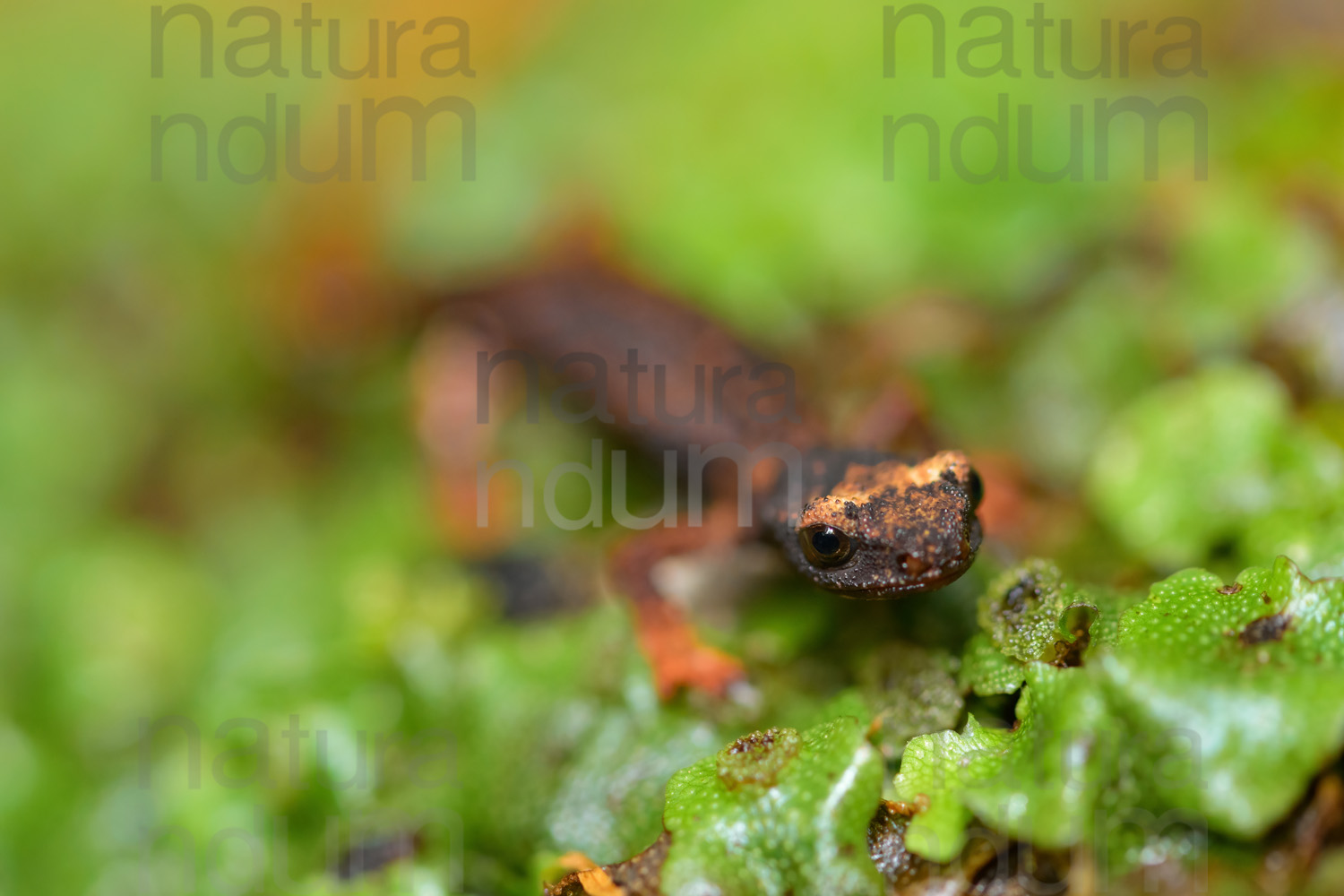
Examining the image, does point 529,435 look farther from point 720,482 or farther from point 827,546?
point 827,546

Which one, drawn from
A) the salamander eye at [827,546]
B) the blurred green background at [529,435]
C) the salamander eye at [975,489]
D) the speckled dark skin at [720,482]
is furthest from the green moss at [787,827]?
the salamander eye at [975,489]

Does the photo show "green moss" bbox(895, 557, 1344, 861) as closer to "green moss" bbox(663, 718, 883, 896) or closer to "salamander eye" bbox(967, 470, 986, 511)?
"green moss" bbox(663, 718, 883, 896)

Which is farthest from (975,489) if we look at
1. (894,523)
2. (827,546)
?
(827,546)

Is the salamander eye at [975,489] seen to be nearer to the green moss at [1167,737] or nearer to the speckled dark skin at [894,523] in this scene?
the speckled dark skin at [894,523]

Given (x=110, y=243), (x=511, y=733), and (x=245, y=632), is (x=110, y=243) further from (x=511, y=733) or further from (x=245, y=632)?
(x=511, y=733)

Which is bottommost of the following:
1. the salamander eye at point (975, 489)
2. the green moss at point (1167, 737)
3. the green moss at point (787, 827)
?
the green moss at point (787, 827)

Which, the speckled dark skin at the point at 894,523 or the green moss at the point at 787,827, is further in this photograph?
the speckled dark skin at the point at 894,523
